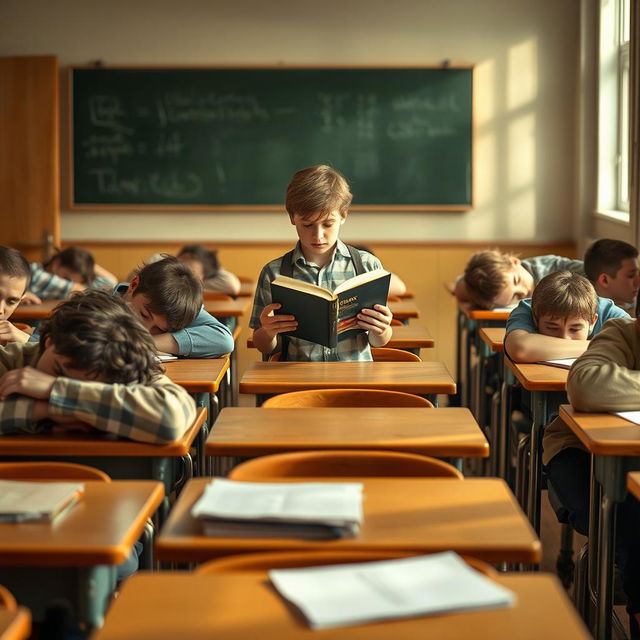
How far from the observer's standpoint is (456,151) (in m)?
6.79

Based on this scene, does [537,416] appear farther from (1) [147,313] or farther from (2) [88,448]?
(2) [88,448]

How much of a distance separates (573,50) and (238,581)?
6.08m

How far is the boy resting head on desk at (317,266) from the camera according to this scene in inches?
120

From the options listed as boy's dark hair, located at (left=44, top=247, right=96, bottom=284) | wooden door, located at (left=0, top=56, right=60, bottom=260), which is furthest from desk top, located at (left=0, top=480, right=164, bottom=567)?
wooden door, located at (left=0, top=56, right=60, bottom=260)

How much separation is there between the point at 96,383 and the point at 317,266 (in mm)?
1271

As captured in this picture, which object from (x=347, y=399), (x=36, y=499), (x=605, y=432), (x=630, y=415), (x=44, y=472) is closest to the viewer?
(x=36, y=499)

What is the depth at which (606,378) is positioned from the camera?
2.40m

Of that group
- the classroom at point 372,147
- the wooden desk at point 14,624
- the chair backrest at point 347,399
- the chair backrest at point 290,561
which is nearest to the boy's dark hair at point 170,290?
the chair backrest at point 347,399

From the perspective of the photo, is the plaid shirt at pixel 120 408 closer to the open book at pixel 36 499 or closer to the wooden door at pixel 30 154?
the open book at pixel 36 499

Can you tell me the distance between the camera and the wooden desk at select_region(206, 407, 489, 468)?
2098 mm

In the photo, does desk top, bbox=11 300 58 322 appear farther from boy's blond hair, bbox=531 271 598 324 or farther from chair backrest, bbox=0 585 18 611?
chair backrest, bbox=0 585 18 611

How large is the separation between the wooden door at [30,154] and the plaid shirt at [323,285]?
373cm

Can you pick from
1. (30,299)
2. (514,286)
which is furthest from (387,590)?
(30,299)

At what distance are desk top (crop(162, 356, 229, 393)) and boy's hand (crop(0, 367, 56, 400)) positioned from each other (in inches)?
27.3
